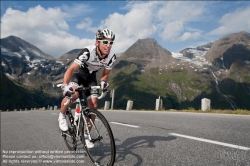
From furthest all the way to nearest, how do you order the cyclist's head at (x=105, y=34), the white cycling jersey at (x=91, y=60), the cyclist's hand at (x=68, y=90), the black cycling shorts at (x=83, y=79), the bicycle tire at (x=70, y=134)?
1. the black cycling shorts at (x=83, y=79)
2. the bicycle tire at (x=70, y=134)
3. the white cycling jersey at (x=91, y=60)
4. the cyclist's head at (x=105, y=34)
5. the cyclist's hand at (x=68, y=90)

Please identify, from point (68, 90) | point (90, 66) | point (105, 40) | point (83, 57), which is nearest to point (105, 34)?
point (105, 40)

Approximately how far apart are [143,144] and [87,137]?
1.56m

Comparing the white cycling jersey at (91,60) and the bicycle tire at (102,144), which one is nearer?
the bicycle tire at (102,144)

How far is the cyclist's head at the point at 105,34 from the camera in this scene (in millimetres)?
4641

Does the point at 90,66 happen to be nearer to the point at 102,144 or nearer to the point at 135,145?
the point at 102,144

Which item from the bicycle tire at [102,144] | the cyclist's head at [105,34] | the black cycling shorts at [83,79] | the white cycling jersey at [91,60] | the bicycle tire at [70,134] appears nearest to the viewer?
the bicycle tire at [102,144]

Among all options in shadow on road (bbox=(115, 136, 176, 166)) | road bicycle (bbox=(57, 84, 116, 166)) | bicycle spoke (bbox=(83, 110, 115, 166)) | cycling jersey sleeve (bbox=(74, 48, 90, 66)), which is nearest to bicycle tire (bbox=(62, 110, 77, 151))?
road bicycle (bbox=(57, 84, 116, 166))

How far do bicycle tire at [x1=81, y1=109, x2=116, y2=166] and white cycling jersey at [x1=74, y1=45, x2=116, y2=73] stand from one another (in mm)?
1168

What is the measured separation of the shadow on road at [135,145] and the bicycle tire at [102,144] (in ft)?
1.17

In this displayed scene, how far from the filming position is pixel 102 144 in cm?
419

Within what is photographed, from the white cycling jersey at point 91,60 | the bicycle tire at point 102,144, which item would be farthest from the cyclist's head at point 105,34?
the bicycle tire at point 102,144

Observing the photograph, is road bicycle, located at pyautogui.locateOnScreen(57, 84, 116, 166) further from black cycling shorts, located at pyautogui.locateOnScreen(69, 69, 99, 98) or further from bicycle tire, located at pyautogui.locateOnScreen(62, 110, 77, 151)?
black cycling shorts, located at pyautogui.locateOnScreen(69, 69, 99, 98)

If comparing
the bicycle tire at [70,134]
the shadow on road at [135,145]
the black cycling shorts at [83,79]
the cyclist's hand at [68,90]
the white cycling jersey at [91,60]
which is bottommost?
the shadow on road at [135,145]

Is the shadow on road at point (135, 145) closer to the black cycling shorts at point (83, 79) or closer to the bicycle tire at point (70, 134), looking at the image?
the bicycle tire at point (70, 134)
